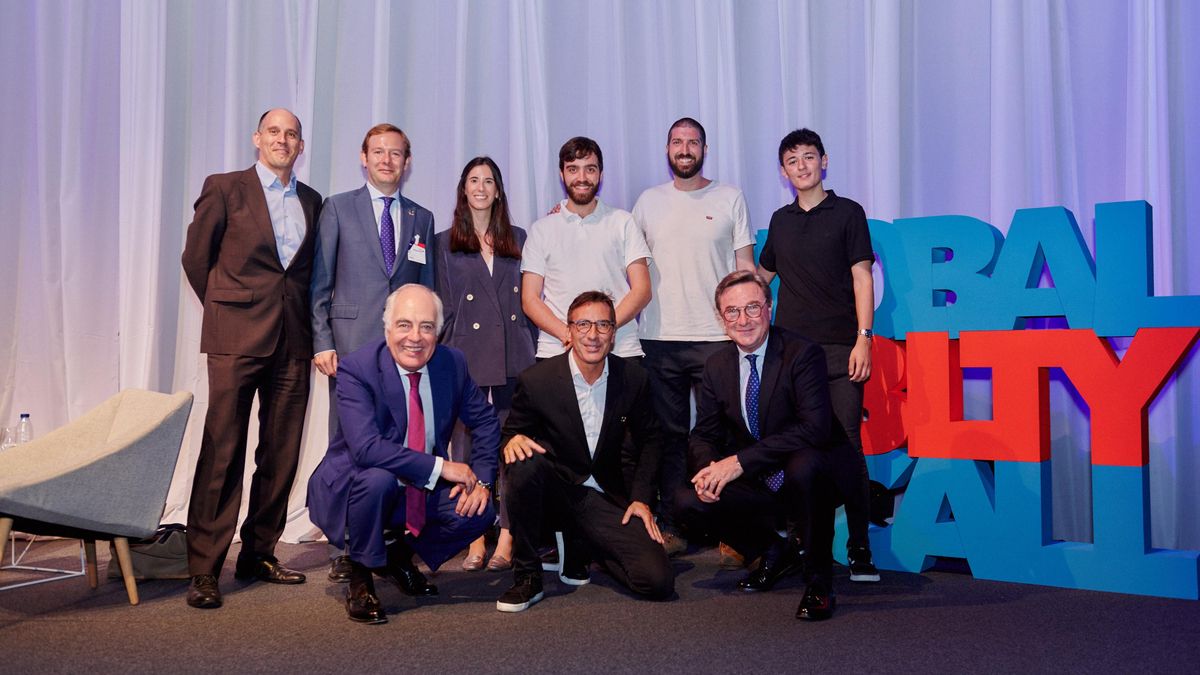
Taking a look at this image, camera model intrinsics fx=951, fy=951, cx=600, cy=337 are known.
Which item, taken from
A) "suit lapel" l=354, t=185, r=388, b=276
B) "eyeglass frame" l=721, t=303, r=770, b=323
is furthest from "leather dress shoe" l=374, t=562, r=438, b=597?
"eyeglass frame" l=721, t=303, r=770, b=323

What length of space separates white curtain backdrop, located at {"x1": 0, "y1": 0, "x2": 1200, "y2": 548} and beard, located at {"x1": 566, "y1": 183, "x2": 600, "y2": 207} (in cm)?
95

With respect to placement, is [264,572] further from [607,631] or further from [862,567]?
[862,567]

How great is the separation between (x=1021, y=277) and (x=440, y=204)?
2.73 metres


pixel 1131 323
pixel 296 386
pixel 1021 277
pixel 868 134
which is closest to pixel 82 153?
pixel 296 386

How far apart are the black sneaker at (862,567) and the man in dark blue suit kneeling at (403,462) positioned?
1.27m

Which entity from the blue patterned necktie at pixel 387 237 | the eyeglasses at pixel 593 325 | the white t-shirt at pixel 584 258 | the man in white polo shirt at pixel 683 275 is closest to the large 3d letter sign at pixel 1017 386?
the man in white polo shirt at pixel 683 275

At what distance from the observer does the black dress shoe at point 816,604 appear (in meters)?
2.74

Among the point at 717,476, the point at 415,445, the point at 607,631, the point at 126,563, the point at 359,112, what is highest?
the point at 359,112

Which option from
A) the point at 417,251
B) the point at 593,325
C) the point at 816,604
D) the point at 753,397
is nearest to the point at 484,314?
the point at 417,251

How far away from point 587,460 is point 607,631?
657 millimetres

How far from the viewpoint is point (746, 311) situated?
10.1ft

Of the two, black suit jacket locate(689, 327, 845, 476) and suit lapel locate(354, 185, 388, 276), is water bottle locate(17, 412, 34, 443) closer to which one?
suit lapel locate(354, 185, 388, 276)

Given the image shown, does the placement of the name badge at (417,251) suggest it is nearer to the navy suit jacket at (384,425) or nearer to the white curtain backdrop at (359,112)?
the navy suit jacket at (384,425)

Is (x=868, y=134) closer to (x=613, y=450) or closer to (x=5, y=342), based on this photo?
(x=613, y=450)
